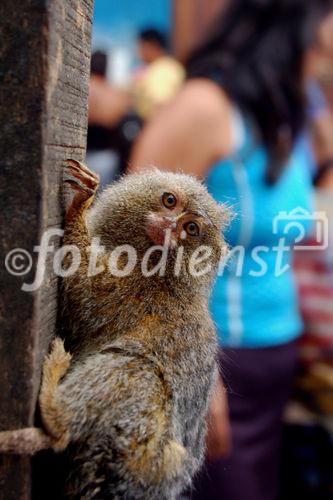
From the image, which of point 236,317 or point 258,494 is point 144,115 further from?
point 258,494

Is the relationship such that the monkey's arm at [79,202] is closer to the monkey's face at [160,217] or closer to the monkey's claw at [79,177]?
the monkey's claw at [79,177]

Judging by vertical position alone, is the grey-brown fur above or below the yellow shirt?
below

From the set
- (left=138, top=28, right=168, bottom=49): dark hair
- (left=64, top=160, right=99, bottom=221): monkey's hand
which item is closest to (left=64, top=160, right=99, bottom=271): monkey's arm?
(left=64, top=160, right=99, bottom=221): monkey's hand

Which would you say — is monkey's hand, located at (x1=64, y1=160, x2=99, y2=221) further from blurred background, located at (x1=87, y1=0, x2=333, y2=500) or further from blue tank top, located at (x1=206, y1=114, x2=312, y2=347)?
blurred background, located at (x1=87, y1=0, x2=333, y2=500)

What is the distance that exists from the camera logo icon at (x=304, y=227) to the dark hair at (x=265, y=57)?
0.71 feet

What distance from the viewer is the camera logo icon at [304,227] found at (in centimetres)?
248

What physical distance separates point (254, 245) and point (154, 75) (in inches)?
101

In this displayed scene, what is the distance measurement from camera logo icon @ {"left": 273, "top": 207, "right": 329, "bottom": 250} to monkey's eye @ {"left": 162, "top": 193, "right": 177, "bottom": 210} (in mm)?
886

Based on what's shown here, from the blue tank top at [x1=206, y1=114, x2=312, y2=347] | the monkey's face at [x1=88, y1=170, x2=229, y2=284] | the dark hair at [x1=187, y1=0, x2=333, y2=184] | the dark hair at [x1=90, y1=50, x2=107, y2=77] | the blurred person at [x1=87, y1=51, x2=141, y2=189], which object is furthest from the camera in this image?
the dark hair at [x1=90, y1=50, x2=107, y2=77]

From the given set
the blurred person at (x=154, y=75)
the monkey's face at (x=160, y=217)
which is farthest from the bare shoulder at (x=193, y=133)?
the blurred person at (x=154, y=75)

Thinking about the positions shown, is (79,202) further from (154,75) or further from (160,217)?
(154,75)

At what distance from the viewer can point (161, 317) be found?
1387 mm

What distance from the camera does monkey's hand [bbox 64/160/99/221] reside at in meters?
1.24

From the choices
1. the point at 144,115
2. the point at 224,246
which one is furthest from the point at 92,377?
the point at 144,115
